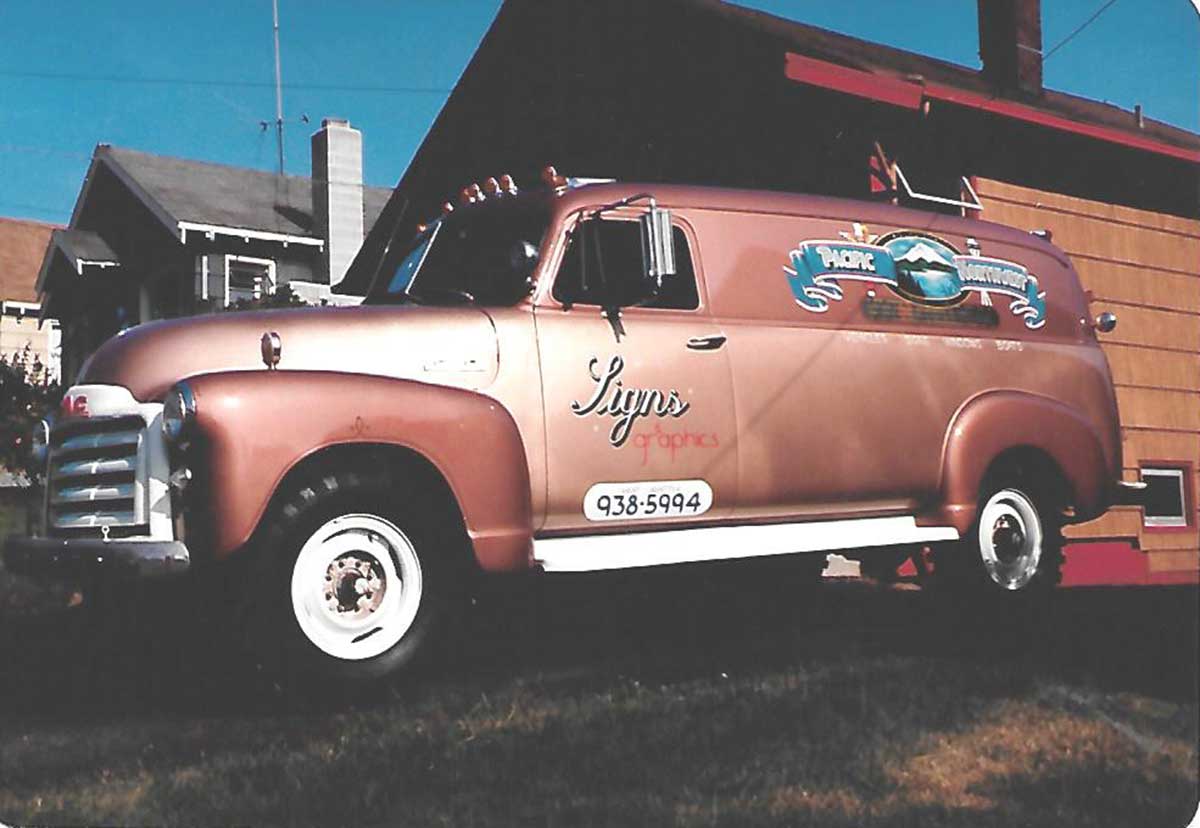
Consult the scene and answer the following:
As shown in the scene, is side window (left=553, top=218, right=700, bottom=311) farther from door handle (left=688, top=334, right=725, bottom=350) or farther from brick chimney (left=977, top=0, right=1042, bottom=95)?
brick chimney (left=977, top=0, right=1042, bottom=95)

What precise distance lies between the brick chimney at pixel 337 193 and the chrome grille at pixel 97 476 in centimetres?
111

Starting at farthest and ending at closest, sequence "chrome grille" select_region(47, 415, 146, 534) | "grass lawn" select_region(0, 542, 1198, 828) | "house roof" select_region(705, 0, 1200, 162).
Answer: "house roof" select_region(705, 0, 1200, 162)
"chrome grille" select_region(47, 415, 146, 534)
"grass lawn" select_region(0, 542, 1198, 828)

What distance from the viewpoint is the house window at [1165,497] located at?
6336 millimetres

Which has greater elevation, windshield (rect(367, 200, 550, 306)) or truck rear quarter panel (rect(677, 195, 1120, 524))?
windshield (rect(367, 200, 550, 306))

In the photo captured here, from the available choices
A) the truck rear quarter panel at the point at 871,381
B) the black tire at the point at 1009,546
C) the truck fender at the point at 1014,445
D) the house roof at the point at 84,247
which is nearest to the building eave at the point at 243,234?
the house roof at the point at 84,247

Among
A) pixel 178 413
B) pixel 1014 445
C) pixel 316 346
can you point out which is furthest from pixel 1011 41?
pixel 178 413

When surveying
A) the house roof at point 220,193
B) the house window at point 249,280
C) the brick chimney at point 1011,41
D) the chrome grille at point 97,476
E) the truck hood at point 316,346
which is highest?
the brick chimney at point 1011,41

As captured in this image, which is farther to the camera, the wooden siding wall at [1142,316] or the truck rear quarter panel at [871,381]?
the wooden siding wall at [1142,316]

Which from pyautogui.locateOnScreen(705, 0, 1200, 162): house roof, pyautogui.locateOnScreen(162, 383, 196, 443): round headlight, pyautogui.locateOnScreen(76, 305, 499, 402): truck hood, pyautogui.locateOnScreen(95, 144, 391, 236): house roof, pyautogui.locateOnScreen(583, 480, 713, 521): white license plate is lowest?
pyautogui.locateOnScreen(583, 480, 713, 521): white license plate

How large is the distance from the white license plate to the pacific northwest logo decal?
1100mm

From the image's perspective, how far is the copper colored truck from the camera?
3645mm

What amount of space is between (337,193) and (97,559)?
71.7 inches

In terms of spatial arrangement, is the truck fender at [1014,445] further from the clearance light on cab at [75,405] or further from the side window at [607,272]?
the clearance light on cab at [75,405]

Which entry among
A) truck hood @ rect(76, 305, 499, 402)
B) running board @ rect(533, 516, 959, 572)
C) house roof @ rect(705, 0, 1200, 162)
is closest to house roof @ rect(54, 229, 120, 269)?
truck hood @ rect(76, 305, 499, 402)
